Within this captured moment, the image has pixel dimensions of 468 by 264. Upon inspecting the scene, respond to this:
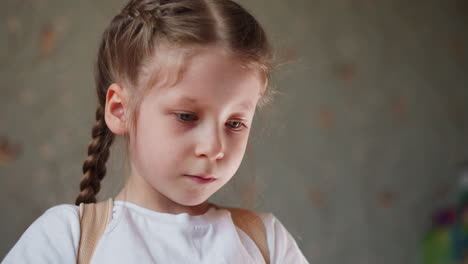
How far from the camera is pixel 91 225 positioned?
33.5 inches

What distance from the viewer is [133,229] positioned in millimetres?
847

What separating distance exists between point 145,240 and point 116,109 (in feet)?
0.71

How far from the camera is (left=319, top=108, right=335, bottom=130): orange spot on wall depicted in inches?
91.0

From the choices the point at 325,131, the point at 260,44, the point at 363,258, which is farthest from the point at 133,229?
the point at 363,258

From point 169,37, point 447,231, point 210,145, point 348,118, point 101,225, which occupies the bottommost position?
point 447,231

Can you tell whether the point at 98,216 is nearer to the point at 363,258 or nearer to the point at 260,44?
the point at 260,44

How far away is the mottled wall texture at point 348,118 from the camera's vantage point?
68.8 inches

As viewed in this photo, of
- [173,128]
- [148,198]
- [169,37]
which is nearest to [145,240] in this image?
[148,198]

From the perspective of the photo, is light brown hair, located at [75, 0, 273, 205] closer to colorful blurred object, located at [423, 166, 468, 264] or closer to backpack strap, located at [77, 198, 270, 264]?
backpack strap, located at [77, 198, 270, 264]

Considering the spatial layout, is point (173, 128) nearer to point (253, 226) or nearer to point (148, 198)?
point (148, 198)

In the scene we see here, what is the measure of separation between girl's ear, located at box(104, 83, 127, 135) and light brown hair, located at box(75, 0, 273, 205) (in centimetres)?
2

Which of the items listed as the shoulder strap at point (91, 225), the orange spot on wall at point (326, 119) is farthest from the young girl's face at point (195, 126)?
the orange spot on wall at point (326, 119)

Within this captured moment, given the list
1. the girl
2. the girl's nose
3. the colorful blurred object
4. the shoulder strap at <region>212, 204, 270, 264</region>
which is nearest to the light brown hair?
the girl

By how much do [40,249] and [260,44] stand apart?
0.47m
